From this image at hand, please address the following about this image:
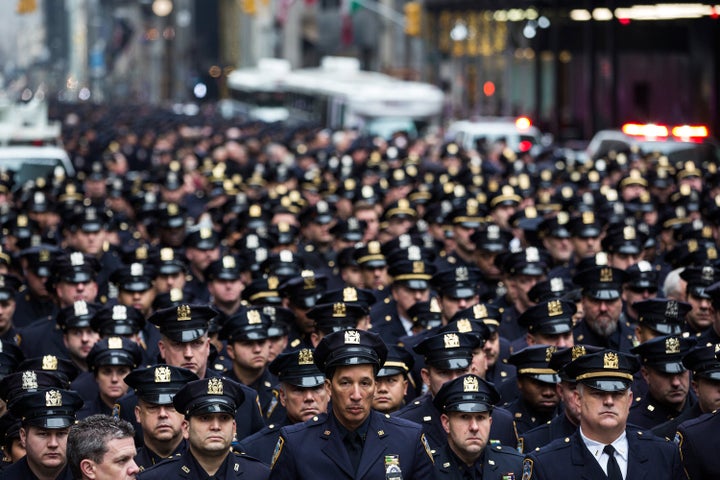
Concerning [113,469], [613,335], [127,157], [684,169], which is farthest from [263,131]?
[113,469]

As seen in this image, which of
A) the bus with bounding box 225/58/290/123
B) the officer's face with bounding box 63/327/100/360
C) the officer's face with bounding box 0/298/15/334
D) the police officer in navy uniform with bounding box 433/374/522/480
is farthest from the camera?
the bus with bounding box 225/58/290/123

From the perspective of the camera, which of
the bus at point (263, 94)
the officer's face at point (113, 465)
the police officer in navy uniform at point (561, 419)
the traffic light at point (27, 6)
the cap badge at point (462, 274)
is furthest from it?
the bus at point (263, 94)

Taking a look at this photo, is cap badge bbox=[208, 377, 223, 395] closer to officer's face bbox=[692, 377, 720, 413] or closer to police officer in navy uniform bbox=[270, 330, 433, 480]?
police officer in navy uniform bbox=[270, 330, 433, 480]

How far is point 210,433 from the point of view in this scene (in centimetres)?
824

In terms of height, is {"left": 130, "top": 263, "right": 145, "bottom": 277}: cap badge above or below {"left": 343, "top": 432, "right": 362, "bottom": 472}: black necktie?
above

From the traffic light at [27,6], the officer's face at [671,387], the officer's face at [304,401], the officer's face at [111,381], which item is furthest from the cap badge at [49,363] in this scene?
the traffic light at [27,6]

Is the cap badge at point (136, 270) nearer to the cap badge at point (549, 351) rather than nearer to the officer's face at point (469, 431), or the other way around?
the cap badge at point (549, 351)

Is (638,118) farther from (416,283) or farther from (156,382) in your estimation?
(156,382)

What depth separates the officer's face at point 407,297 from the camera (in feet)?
42.5

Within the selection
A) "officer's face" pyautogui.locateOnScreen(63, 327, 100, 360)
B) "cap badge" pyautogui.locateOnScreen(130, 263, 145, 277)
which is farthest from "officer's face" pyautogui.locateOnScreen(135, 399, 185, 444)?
"cap badge" pyautogui.locateOnScreen(130, 263, 145, 277)

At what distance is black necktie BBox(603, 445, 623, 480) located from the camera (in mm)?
8039

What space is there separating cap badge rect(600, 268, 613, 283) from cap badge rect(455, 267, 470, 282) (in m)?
Result: 1.02

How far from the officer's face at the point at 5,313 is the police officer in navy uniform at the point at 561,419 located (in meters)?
5.13

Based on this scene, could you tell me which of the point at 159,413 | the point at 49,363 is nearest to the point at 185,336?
the point at 49,363
